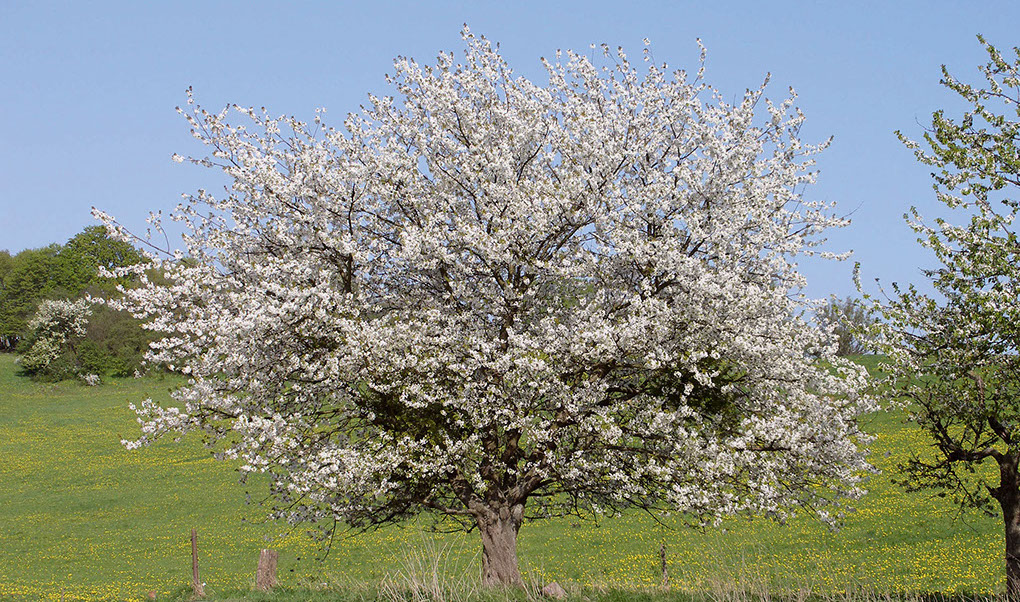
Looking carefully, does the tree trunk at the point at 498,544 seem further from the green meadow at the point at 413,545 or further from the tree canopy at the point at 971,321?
the tree canopy at the point at 971,321

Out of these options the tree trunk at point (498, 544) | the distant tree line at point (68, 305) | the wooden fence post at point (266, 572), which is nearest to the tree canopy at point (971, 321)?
the tree trunk at point (498, 544)

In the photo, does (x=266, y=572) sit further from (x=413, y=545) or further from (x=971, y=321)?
(x=971, y=321)

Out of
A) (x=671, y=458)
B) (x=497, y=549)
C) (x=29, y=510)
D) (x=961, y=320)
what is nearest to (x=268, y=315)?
(x=497, y=549)

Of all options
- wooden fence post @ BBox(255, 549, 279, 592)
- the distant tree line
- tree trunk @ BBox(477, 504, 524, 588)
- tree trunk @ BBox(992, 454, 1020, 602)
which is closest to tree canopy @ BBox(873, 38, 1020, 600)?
tree trunk @ BBox(992, 454, 1020, 602)

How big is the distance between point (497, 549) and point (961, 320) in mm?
9402

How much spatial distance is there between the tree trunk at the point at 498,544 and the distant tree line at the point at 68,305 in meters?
48.8

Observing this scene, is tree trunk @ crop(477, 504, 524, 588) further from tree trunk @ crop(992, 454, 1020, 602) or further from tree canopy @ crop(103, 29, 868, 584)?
tree trunk @ crop(992, 454, 1020, 602)

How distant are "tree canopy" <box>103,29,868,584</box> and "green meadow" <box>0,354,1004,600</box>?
1.64 m

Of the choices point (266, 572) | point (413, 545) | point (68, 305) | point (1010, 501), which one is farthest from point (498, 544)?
point (68, 305)

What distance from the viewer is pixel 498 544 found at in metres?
16.6

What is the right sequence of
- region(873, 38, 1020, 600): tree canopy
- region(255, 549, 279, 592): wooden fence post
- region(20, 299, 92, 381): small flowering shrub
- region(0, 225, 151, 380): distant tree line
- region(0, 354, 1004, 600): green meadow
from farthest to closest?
1. region(20, 299, 92, 381): small flowering shrub
2. region(0, 225, 151, 380): distant tree line
3. region(0, 354, 1004, 600): green meadow
4. region(255, 549, 279, 592): wooden fence post
5. region(873, 38, 1020, 600): tree canopy

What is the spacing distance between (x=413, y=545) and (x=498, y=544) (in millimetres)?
12631

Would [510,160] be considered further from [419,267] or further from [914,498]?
[914,498]

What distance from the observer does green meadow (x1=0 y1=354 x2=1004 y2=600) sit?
2327 centimetres
